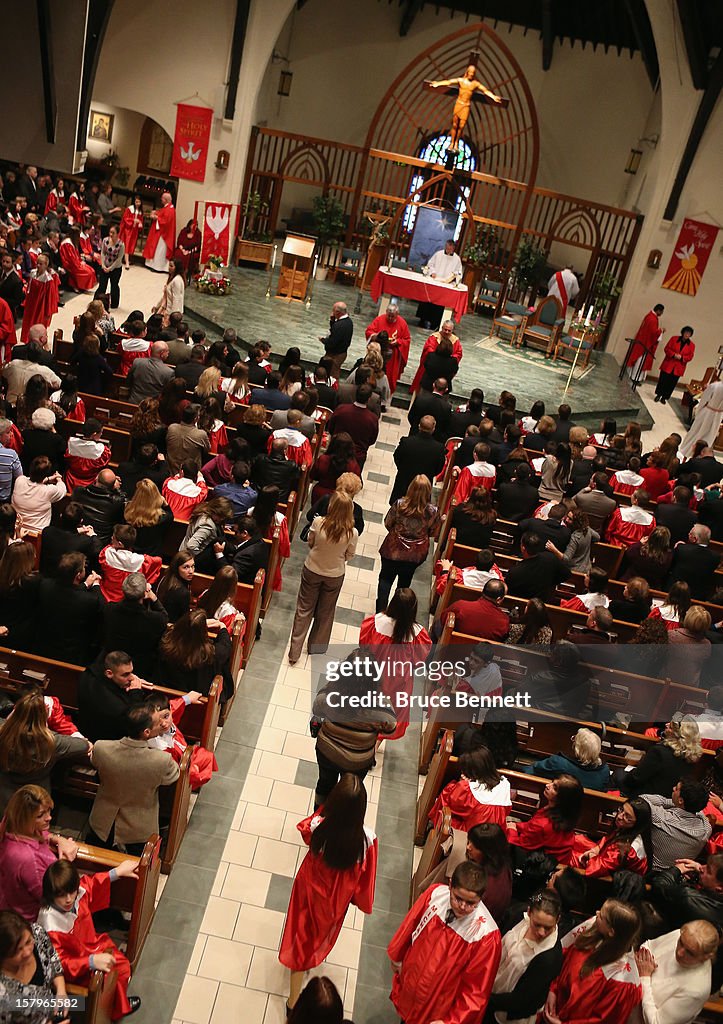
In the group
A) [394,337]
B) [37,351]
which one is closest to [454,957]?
[37,351]

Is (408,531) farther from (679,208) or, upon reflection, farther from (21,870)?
(679,208)

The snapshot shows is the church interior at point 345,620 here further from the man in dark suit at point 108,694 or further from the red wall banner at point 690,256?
the red wall banner at point 690,256

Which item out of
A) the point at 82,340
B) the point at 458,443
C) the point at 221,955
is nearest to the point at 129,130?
the point at 82,340

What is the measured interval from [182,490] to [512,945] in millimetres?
4275

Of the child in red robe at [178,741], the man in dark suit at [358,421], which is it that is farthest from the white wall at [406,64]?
the child in red robe at [178,741]

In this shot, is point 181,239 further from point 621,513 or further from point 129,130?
point 621,513

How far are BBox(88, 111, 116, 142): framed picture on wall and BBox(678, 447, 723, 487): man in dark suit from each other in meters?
16.2

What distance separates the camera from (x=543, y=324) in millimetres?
17391

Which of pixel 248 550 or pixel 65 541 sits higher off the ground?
pixel 65 541

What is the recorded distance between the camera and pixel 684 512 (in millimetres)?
8805

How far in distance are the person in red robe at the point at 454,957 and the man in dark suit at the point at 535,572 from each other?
3491 millimetres

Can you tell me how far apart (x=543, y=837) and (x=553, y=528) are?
328 centimetres

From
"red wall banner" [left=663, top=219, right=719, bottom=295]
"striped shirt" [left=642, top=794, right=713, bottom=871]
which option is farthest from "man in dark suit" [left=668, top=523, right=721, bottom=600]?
"red wall banner" [left=663, top=219, right=719, bottom=295]

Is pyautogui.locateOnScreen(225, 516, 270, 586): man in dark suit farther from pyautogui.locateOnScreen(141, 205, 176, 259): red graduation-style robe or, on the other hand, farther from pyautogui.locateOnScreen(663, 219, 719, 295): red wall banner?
pyautogui.locateOnScreen(663, 219, 719, 295): red wall banner
